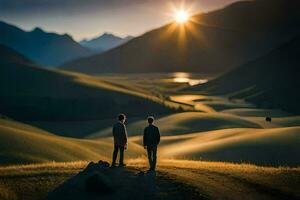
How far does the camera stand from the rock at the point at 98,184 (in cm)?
2261

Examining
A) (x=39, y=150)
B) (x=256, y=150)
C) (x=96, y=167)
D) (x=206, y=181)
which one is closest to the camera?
(x=206, y=181)

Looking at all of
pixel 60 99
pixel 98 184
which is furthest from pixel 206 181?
pixel 60 99

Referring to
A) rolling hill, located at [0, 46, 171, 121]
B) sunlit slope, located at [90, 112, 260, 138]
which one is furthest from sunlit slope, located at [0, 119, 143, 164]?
rolling hill, located at [0, 46, 171, 121]

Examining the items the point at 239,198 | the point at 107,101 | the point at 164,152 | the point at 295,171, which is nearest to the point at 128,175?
the point at 239,198

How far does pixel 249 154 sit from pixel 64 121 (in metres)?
89.2

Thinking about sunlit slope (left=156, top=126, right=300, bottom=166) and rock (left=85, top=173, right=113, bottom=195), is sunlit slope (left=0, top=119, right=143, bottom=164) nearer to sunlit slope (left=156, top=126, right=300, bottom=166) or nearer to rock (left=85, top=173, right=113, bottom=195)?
sunlit slope (left=156, top=126, right=300, bottom=166)

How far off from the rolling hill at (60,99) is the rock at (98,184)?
119979mm

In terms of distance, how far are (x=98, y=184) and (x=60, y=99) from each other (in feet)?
445

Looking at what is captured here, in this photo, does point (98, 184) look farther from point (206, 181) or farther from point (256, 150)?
point (256, 150)

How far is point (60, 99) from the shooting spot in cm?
15500

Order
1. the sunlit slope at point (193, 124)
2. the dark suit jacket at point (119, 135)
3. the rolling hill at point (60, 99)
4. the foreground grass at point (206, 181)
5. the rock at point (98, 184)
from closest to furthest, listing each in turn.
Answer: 1. the rock at point (98, 184)
2. the foreground grass at point (206, 181)
3. the dark suit jacket at point (119, 135)
4. the sunlit slope at point (193, 124)
5. the rolling hill at point (60, 99)

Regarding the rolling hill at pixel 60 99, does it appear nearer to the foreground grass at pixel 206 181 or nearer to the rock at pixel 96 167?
the foreground grass at pixel 206 181

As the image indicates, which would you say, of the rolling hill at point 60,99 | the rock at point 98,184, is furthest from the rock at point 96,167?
the rolling hill at point 60,99

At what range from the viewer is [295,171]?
98.8 feet
